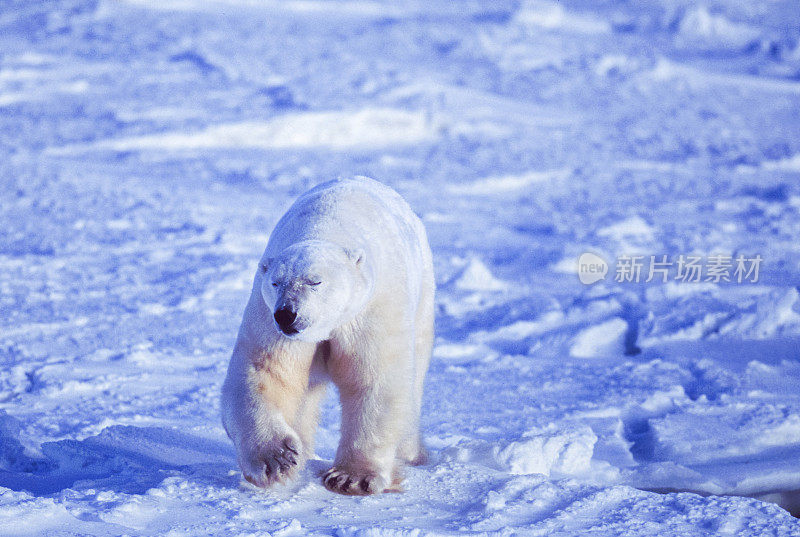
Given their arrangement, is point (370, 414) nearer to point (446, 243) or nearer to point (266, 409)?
point (266, 409)

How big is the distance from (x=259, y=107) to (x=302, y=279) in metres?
7.66

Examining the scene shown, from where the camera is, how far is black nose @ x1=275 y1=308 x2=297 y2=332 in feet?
7.43

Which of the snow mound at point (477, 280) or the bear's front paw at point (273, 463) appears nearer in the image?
the bear's front paw at point (273, 463)

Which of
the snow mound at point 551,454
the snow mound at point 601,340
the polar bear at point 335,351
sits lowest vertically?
the snow mound at point 601,340

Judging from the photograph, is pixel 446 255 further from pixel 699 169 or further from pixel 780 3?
pixel 780 3

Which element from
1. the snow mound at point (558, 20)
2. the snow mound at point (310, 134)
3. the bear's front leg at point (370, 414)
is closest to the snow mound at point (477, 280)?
the bear's front leg at point (370, 414)

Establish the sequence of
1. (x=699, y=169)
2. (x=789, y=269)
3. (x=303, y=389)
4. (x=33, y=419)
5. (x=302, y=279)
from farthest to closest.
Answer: (x=699, y=169) → (x=789, y=269) → (x=33, y=419) → (x=303, y=389) → (x=302, y=279)

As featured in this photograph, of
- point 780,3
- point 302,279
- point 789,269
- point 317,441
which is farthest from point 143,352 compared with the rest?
point 780,3

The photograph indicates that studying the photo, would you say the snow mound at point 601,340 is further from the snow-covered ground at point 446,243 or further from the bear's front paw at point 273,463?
the bear's front paw at point 273,463

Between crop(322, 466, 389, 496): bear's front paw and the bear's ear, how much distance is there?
0.62m

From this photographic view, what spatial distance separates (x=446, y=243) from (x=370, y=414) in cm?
391

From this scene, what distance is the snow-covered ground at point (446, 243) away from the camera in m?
2.72

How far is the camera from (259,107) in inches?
381

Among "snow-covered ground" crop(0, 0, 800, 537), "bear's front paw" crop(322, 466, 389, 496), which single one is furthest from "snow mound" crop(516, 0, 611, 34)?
"bear's front paw" crop(322, 466, 389, 496)
